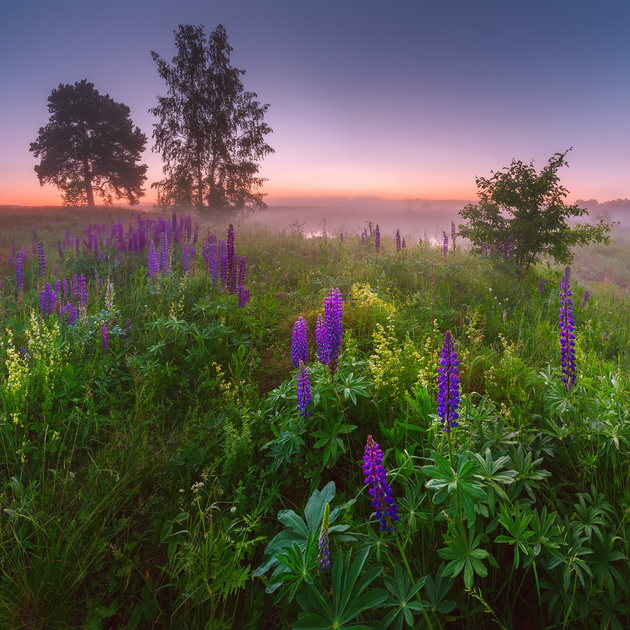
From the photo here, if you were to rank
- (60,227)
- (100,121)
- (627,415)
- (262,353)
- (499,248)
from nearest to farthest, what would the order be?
(627,415) < (262,353) < (499,248) < (60,227) < (100,121)

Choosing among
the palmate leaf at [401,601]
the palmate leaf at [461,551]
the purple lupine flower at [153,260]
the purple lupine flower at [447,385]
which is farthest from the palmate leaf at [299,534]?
the purple lupine flower at [153,260]

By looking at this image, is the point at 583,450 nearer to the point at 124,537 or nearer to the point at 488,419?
the point at 488,419

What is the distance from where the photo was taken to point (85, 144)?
27141 millimetres

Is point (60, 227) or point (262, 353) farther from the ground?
point (60, 227)

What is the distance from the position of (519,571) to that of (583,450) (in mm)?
842

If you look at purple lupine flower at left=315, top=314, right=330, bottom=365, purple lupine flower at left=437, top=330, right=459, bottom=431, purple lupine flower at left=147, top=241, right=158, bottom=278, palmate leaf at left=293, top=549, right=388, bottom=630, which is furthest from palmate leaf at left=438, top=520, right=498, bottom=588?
purple lupine flower at left=147, top=241, right=158, bottom=278

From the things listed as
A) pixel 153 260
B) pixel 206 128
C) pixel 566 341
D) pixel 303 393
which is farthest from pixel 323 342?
pixel 206 128

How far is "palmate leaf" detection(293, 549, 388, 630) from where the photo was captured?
132cm

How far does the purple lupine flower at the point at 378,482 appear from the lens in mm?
1533

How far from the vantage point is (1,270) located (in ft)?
23.7

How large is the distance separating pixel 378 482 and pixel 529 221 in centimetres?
799

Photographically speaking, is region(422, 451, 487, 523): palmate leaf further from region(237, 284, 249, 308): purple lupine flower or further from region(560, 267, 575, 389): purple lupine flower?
region(237, 284, 249, 308): purple lupine flower

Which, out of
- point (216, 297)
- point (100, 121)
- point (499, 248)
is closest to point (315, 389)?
point (216, 297)

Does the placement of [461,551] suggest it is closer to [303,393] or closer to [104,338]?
[303,393]
